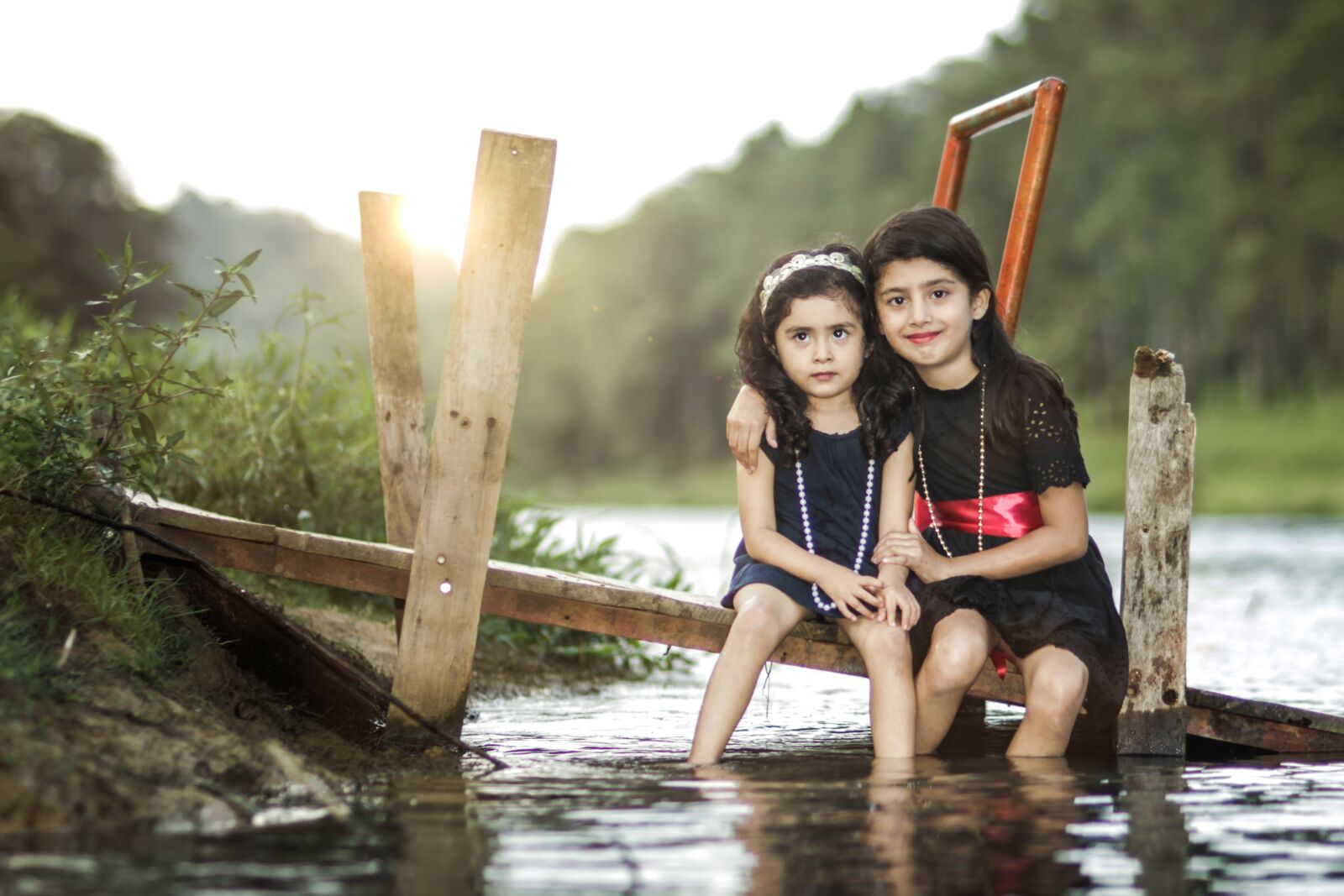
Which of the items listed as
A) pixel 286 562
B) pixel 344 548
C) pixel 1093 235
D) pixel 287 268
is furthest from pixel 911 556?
pixel 1093 235

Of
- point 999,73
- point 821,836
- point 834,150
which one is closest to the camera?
point 821,836

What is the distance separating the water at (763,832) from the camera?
8.87 ft

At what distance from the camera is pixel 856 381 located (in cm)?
453

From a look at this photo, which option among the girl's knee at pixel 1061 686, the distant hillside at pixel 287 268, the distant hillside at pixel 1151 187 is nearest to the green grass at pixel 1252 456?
the distant hillside at pixel 1151 187

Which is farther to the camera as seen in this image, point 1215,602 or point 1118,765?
point 1215,602

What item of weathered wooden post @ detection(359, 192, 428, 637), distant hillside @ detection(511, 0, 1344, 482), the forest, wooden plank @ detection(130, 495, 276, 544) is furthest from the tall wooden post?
distant hillside @ detection(511, 0, 1344, 482)

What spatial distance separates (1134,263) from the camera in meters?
38.2

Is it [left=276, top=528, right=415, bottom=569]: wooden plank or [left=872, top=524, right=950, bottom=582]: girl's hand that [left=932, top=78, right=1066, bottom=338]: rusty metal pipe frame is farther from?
[left=276, top=528, right=415, bottom=569]: wooden plank

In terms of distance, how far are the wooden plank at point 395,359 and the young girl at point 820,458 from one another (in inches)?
54.6

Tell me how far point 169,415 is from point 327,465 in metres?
0.79

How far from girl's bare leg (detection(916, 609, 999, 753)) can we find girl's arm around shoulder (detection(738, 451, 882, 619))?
21 cm

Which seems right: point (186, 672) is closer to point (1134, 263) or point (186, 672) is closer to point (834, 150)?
point (1134, 263)

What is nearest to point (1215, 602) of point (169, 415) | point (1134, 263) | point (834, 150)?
point (169, 415)

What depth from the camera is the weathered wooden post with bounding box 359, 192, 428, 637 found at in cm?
523
